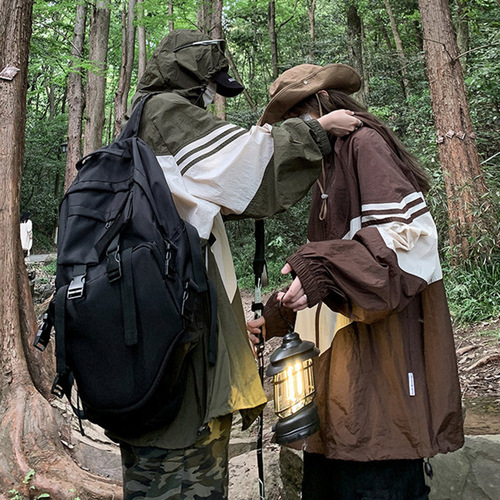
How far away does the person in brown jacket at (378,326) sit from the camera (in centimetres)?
169

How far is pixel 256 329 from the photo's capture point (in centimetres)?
225

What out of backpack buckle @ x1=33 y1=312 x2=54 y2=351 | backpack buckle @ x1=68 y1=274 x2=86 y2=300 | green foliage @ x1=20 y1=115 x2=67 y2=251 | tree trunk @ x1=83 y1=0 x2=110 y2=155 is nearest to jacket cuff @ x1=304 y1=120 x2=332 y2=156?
backpack buckle @ x1=68 y1=274 x2=86 y2=300

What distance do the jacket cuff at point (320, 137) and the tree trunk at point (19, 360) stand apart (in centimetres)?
277

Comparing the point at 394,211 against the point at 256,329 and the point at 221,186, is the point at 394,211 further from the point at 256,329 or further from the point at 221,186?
the point at 256,329

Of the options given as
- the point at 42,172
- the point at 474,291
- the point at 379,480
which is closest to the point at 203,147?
the point at 379,480

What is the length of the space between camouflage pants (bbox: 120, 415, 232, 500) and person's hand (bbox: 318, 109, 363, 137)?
1.10m

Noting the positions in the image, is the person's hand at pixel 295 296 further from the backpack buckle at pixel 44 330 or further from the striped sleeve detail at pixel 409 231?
the backpack buckle at pixel 44 330

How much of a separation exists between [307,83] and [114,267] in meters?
1.08

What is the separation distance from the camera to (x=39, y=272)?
19844mm

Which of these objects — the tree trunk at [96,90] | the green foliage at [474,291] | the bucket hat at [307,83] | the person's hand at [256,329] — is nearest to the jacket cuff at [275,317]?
the person's hand at [256,329]

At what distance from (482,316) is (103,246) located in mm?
6045

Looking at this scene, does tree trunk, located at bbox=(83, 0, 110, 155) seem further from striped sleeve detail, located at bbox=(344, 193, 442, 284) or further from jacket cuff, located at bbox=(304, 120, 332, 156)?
striped sleeve detail, located at bbox=(344, 193, 442, 284)

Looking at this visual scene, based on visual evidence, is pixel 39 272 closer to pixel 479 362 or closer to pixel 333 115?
pixel 479 362

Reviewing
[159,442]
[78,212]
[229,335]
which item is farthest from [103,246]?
[159,442]
